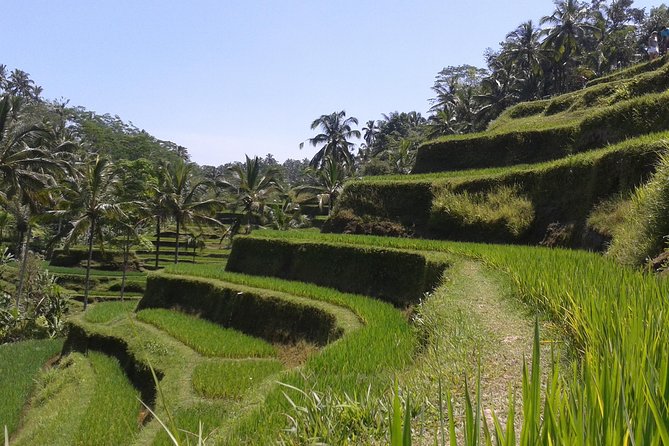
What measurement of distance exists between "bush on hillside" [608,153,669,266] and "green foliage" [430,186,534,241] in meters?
3.85

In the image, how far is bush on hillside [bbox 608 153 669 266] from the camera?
213 inches

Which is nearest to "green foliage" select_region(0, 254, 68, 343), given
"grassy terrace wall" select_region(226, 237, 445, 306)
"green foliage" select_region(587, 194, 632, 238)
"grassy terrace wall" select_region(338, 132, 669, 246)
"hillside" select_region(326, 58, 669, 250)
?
"grassy terrace wall" select_region(226, 237, 445, 306)

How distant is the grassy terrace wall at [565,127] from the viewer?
9.88 metres

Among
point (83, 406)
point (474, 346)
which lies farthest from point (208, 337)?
point (474, 346)

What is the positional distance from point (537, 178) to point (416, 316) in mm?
5708

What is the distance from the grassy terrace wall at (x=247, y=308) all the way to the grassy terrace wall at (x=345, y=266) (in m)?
1.45

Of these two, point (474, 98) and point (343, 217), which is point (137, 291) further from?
point (474, 98)

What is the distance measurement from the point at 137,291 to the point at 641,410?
28.1 meters

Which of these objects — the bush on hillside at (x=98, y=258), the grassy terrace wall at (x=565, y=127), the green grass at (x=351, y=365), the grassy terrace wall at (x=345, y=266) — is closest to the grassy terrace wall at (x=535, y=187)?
the grassy terrace wall at (x=565, y=127)

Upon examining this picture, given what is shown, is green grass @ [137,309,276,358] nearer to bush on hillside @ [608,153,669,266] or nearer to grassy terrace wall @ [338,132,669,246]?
grassy terrace wall @ [338,132,669,246]

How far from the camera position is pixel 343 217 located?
47.2 feet

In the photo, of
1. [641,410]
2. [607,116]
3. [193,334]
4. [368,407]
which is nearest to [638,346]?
[641,410]

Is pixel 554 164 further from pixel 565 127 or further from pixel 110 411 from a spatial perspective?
pixel 110 411

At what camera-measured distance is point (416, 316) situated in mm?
6215
